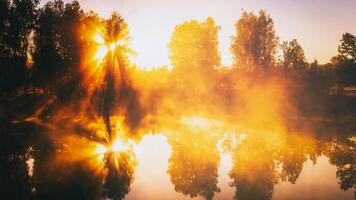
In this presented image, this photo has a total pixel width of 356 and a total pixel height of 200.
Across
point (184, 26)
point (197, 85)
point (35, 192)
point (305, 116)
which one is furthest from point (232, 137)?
point (184, 26)

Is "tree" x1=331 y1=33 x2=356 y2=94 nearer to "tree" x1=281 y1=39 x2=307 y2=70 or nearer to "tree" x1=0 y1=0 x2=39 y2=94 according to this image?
"tree" x1=281 y1=39 x2=307 y2=70

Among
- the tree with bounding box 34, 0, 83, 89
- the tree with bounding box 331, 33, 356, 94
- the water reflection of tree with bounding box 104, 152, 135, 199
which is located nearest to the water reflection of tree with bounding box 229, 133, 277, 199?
the water reflection of tree with bounding box 104, 152, 135, 199

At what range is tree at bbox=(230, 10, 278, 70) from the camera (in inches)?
3049

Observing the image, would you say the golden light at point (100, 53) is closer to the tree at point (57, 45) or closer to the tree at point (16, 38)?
the tree at point (57, 45)

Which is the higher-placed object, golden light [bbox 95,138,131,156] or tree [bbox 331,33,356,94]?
tree [bbox 331,33,356,94]

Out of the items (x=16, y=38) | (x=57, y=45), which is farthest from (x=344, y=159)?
(x=16, y=38)

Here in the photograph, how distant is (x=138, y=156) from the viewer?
2086 cm

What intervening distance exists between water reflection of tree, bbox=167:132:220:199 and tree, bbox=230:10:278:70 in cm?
5393

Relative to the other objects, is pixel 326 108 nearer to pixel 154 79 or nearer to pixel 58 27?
pixel 154 79

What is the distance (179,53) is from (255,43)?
19.8m

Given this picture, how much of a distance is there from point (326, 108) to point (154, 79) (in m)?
34.3

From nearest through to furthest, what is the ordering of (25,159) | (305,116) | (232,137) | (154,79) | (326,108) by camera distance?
1. (25,159)
2. (232,137)
3. (305,116)
4. (326,108)
5. (154,79)

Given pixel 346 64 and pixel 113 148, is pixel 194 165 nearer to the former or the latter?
pixel 113 148

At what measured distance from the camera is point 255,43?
77.2m
